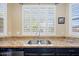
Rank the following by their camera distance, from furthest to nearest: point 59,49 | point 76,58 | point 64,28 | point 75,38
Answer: point 64,28, point 75,38, point 59,49, point 76,58

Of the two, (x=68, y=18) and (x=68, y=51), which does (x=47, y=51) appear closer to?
(x=68, y=51)

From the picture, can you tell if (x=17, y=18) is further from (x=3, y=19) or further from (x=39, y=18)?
(x=39, y=18)

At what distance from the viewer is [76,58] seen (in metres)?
1.05

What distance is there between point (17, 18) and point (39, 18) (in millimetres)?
660

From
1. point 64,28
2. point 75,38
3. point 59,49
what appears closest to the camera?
point 59,49

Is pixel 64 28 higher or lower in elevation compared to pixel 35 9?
lower

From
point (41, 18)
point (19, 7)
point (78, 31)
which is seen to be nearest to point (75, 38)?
point (78, 31)

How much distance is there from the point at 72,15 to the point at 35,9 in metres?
1.11

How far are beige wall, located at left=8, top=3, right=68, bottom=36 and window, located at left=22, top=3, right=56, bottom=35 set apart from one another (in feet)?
0.39

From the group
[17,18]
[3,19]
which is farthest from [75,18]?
[3,19]

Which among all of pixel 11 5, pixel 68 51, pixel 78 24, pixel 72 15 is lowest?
pixel 68 51

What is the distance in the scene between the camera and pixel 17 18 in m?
4.34

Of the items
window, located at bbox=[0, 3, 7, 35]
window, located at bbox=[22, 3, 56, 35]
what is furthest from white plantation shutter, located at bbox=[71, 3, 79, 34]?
window, located at bbox=[0, 3, 7, 35]

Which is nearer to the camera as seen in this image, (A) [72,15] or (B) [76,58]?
(B) [76,58]
